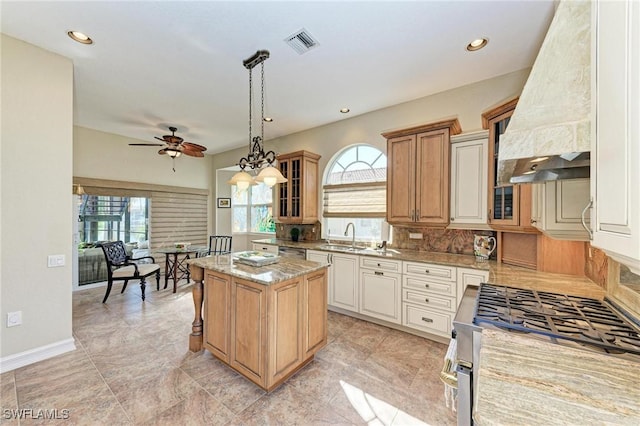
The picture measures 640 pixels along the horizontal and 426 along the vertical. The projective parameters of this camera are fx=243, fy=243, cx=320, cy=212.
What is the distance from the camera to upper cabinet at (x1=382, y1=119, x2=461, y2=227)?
288 cm

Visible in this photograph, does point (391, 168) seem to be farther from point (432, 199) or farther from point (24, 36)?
point (24, 36)

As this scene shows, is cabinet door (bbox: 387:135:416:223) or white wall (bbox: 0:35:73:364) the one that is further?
cabinet door (bbox: 387:135:416:223)

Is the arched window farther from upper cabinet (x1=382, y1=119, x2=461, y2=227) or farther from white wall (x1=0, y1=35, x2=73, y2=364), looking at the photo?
white wall (x1=0, y1=35, x2=73, y2=364)

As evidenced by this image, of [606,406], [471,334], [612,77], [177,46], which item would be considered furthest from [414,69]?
[606,406]

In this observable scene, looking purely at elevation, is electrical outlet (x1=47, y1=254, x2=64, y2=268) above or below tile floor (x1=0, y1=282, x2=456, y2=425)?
above

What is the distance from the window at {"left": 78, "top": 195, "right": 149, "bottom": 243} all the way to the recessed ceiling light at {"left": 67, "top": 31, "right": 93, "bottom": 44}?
3561mm

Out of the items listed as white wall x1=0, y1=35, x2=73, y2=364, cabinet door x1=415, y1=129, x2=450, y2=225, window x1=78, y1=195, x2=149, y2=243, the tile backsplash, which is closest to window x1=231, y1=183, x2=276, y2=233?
window x1=78, y1=195, x2=149, y2=243

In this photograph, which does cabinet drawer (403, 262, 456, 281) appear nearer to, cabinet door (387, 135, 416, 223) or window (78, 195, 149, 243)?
cabinet door (387, 135, 416, 223)

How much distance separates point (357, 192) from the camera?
405 centimetres

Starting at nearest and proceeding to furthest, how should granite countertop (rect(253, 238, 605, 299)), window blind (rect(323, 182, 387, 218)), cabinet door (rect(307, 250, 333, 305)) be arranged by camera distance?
1. granite countertop (rect(253, 238, 605, 299))
2. cabinet door (rect(307, 250, 333, 305))
3. window blind (rect(323, 182, 387, 218))

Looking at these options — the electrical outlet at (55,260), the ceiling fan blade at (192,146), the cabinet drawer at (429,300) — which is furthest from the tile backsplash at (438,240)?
the electrical outlet at (55,260)

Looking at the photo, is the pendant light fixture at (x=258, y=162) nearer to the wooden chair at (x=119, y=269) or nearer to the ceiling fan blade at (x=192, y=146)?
the ceiling fan blade at (x=192, y=146)

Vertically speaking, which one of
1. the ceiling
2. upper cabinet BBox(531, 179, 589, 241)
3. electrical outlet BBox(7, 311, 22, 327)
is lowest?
electrical outlet BBox(7, 311, 22, 327)

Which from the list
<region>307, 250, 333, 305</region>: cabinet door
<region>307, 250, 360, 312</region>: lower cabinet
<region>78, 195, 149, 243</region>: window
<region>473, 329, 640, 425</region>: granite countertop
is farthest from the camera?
<region>78, 195, 149, 243</region>: window
